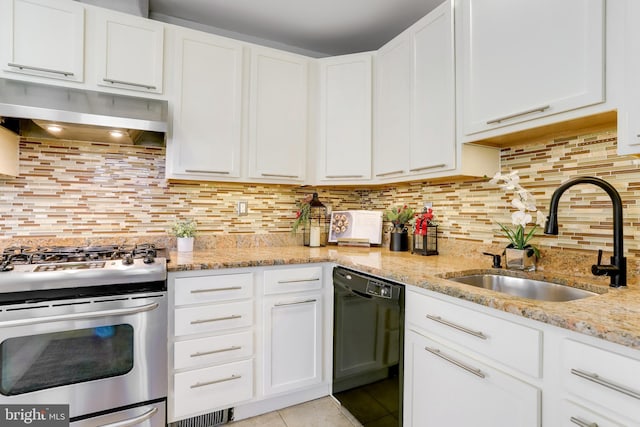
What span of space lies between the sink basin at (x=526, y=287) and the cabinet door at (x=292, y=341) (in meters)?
0.87

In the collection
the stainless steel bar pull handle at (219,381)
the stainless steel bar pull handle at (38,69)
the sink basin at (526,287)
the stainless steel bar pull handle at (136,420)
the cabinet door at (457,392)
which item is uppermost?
the stainless steel bar pull handle at (38,69)

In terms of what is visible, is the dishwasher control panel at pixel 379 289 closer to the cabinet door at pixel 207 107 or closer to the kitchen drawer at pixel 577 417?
A: the kitchen drawer at pixel 577 417

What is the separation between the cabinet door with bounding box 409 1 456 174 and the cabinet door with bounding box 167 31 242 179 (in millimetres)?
1130

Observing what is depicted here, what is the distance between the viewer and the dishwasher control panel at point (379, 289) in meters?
A: 1.52

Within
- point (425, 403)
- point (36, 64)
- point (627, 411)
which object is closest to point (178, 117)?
point (36, 64)

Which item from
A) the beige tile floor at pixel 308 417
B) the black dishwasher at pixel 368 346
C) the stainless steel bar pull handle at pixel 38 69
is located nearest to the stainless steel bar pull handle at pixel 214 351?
the beige tile floor at pixel 308 417

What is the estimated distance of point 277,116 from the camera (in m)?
2.29

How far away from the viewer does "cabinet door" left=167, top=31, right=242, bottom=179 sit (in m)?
2.02

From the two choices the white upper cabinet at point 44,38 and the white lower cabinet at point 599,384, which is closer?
the white lower cabinet at point 599,384

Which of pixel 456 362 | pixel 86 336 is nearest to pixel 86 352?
pixel 86 336

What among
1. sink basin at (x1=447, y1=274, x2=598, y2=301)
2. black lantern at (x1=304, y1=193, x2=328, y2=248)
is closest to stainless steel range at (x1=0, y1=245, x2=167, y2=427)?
black lantern at (x1=304, y1=193, x2=328, y2=248)

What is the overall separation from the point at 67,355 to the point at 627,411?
193 cm

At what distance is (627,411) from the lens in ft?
2.49

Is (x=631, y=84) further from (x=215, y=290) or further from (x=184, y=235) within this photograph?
(x=184, y=235)
